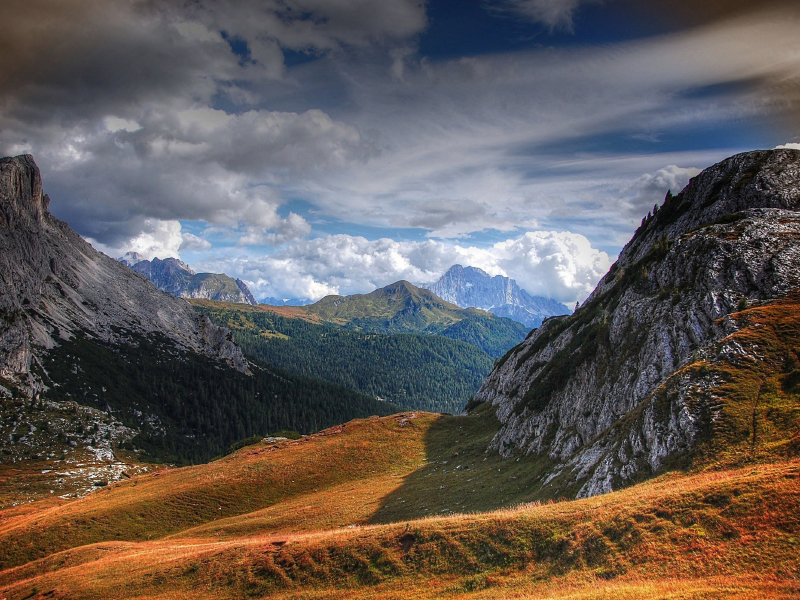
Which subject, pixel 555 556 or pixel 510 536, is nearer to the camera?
pixel 555 556

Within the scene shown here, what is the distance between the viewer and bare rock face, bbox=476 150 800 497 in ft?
119

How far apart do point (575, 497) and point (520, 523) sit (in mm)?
13758

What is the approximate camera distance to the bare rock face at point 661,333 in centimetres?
3622

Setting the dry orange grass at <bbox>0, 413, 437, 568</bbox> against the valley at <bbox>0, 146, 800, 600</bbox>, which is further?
the dry orange grass at <bbox>0, 413, 437, 568</bbox>

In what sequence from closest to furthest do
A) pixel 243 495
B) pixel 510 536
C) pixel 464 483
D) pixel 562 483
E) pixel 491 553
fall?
pixel 491 553 < pixel 510 536 < pixel 562 483 < pixel 464 483 < pixel 243 495

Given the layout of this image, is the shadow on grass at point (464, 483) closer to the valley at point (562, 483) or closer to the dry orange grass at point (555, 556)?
the valley at point (562, 483)

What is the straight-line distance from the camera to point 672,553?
20359 mm

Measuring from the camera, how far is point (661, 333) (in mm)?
51594

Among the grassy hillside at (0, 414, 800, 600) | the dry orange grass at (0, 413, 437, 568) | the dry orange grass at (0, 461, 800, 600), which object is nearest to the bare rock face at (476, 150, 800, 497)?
the grassy hillside at (0, 414, 800, 600)

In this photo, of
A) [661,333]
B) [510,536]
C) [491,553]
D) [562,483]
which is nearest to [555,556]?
[510,536]

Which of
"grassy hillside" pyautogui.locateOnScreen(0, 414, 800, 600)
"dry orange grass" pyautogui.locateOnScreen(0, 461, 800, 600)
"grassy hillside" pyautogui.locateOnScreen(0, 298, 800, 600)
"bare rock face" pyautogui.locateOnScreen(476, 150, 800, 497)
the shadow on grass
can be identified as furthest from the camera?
the shadow on grass

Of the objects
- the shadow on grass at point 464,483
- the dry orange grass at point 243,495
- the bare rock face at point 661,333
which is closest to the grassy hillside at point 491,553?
the dry orange grass at point 243,495

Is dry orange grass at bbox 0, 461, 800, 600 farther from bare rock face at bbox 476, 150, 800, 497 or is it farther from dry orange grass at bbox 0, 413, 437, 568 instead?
dry orange grass at bbox 0, 413, 437, 568

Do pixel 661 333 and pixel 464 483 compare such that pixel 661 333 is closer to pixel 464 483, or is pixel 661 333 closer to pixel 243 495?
pixel 464 483
